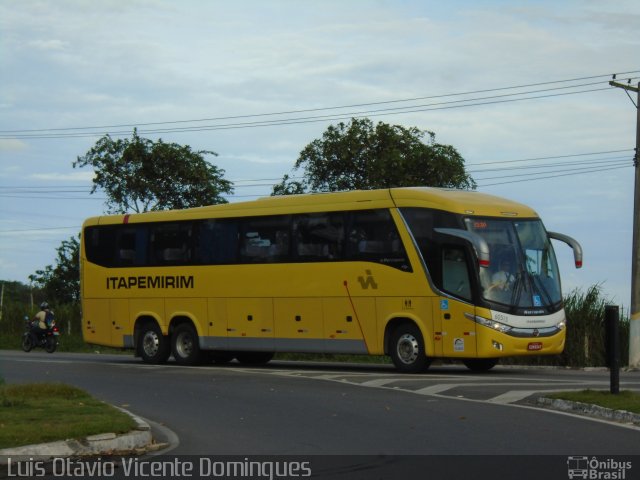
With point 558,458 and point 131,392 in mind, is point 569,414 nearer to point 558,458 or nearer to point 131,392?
point 558,458

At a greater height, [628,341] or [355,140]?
[355,140]

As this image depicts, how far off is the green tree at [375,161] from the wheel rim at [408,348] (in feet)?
63.2

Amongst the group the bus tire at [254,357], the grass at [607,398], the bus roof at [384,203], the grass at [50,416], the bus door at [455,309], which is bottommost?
the bus tire at [254,357]

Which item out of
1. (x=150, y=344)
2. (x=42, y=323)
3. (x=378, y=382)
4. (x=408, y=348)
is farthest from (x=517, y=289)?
(x=42, y=323)

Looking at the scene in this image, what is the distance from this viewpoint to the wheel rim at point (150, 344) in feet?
94.7

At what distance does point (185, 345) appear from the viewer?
2842 centimetres

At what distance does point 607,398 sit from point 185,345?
14613mm

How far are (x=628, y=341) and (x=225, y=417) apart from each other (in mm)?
16554

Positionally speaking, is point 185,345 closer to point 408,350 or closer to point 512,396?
point 408,350

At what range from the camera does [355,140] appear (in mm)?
43938

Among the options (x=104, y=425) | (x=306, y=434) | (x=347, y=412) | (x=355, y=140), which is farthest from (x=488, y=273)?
(x=355, y=140)

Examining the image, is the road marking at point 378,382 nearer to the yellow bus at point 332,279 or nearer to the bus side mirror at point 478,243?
the yellow bus at point 332,279

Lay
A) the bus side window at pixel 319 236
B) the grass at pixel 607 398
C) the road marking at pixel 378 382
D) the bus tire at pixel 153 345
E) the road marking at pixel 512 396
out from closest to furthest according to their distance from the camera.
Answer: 1. the grass at pixel 607 398
2. the road marking at pixel 512 396
3. the road marking at pixel 378 382
4. the bus side window at pixel 319 236
5. the bus tire at pixel 153 345

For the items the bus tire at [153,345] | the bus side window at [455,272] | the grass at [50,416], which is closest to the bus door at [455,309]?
the bus side window at [455,272]
